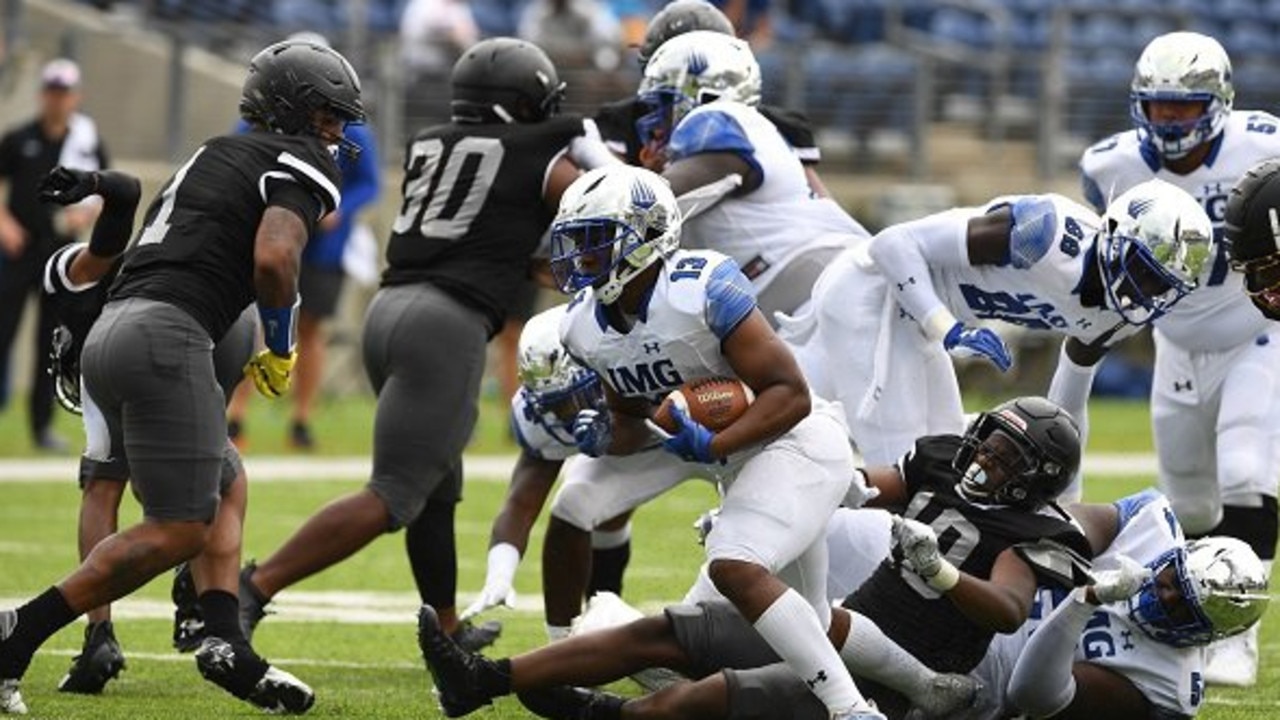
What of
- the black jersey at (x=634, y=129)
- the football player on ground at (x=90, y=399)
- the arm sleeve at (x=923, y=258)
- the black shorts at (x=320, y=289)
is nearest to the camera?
the football player on ground at (x=90, y=399)

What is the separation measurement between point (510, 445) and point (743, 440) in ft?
26.4

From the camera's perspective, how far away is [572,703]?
19.2ft

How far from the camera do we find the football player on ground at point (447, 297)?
7156mm

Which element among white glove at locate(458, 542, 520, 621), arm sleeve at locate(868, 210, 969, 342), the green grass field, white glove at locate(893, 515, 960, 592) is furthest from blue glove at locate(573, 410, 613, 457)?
arm sleeve at locate(868, 210, 969, 342)

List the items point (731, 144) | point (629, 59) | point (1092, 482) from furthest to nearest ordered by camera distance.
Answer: point (629, 59), point (1092, 482), point (731, 144)

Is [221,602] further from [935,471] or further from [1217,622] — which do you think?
[1217,622]

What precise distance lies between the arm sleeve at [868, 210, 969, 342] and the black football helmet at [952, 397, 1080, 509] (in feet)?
3.74

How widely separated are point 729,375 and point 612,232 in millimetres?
423

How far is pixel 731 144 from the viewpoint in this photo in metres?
7.58

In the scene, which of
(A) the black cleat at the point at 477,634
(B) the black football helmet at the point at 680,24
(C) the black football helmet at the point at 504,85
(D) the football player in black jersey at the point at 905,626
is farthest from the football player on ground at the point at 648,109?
(D) the football player in black jersey at the point at 905,626

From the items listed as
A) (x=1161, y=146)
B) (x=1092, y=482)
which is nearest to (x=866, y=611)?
(x=1161, y=146)

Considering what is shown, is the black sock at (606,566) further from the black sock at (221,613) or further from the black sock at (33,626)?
the black sock at (33,626)

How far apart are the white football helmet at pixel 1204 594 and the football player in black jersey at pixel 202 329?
2.03 m

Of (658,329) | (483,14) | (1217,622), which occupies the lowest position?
(483,14)
